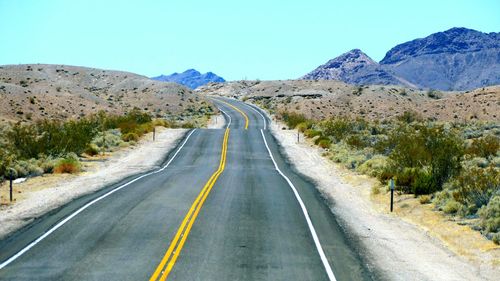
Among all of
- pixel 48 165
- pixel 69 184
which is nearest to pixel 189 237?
pixel 69 184

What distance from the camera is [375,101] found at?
11431cm

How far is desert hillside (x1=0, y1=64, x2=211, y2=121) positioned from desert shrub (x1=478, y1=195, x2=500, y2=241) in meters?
63.0

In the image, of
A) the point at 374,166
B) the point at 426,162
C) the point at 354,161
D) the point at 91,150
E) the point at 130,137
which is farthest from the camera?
the point at 130,137

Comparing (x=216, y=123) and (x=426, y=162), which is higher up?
(x=216, y=123)

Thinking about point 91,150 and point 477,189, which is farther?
point 91,150

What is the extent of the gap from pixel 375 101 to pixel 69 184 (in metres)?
95.3

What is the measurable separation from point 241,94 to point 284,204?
128809mm

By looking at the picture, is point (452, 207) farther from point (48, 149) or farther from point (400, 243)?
point (48, 149)

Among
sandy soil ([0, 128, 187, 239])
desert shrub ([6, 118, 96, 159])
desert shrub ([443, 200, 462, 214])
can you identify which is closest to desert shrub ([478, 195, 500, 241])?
desert shrub ([443, 200, 462, 214])

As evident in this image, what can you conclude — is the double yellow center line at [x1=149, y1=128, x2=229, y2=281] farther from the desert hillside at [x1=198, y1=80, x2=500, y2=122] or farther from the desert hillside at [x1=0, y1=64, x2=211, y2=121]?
the desert hillside at [x1=198, y1=80, x2=500, y2=122]

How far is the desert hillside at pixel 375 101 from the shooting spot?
100 metres

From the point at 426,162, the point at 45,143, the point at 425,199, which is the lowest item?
the point at 425,199

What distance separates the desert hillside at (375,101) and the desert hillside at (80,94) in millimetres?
20222

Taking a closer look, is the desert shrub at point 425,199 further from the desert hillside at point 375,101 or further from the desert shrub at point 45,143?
the desert hillside at point 375,101
